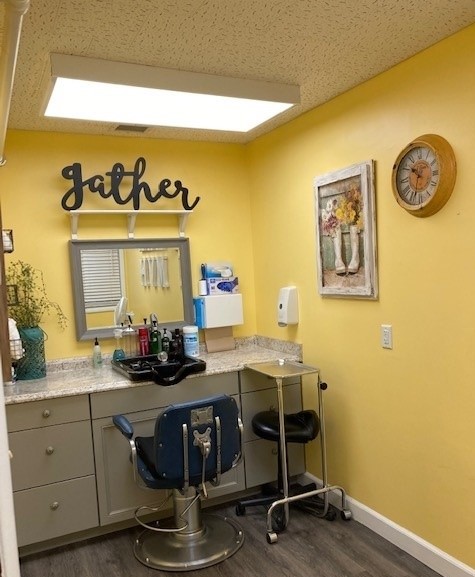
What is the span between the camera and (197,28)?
1.87 metres

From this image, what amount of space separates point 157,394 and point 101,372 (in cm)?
44

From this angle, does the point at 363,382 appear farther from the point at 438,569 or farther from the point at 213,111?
the point at 213,111

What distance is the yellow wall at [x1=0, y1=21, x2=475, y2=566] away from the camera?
6.91 feet

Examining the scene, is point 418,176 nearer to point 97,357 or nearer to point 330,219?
point 330,219

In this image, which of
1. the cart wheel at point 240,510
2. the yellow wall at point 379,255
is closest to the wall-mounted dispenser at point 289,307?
the yellow wall at point 379,255

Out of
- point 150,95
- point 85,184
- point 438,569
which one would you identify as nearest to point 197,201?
point 85,184

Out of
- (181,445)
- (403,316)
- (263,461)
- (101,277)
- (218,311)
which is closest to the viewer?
(181,445)

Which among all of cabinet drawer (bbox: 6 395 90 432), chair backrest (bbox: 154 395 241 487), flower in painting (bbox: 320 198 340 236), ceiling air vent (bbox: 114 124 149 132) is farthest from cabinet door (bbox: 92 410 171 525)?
ceiling air vent (bbox: 114 124 149 132)

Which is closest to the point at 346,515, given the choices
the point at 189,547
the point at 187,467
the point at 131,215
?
the point at 189,547

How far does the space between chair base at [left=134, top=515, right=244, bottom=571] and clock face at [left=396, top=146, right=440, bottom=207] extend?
1.96 m

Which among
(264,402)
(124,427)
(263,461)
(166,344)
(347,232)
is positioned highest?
(347,232)

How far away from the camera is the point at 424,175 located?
2.17 metres

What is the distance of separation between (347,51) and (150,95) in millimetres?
905

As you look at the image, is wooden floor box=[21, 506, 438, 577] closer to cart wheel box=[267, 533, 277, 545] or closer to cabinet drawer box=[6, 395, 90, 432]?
cart wheel box=[267, 533, 277, 545]
